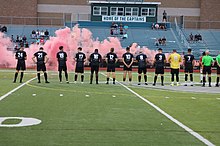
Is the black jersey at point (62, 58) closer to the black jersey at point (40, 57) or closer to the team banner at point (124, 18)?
the black jersey at point (40, 57)

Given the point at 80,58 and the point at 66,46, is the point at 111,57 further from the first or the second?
the point at 66,46

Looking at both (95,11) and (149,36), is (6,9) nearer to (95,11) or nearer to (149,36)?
(95,11)

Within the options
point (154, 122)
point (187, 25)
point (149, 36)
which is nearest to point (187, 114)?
point (154, 122)

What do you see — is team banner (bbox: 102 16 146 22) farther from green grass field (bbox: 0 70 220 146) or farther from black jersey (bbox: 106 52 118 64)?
green grass field (bbox: 0 70 220 146)

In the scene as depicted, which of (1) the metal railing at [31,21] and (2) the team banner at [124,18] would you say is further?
(1) the metal railing at [31,21]

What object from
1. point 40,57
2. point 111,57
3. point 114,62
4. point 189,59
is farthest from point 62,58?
point 189,59

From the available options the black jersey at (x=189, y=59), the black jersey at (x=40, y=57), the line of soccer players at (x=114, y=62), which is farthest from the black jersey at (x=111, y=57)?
the black jersey at (x=189, y=59)

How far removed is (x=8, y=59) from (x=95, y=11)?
47.6ft

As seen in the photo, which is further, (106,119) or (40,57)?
(40,57)

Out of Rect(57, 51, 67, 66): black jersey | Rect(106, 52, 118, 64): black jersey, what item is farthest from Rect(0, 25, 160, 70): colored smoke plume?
Rect(106, 52, 118, 64): black jersey

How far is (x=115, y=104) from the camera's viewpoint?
13203 mm

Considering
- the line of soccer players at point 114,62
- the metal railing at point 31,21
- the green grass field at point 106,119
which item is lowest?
the green grass field at point 106,119

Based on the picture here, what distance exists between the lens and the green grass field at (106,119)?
796cm

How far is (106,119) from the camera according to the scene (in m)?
10.2
